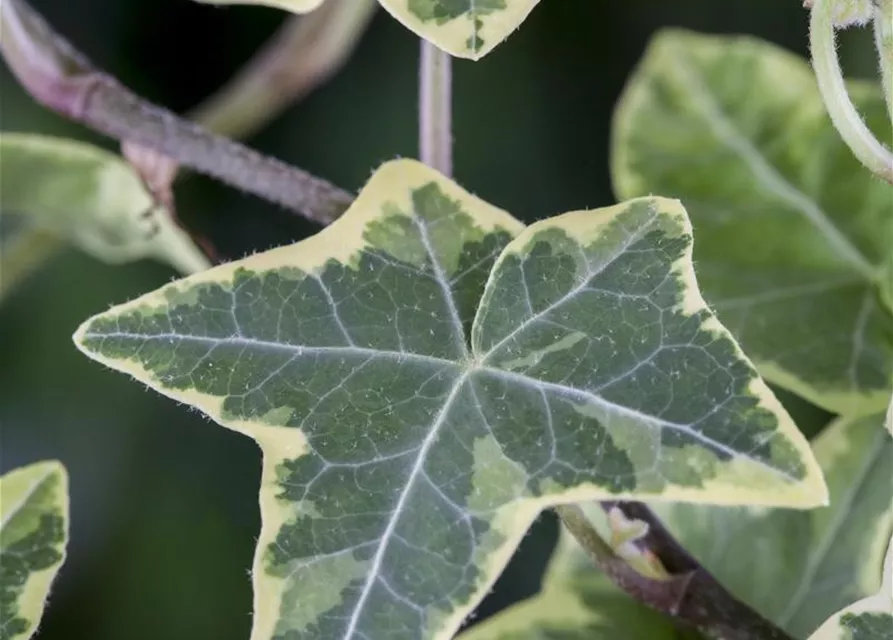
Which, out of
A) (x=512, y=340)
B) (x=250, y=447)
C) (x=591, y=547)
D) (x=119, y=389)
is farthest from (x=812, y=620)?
(x=119, y=389)

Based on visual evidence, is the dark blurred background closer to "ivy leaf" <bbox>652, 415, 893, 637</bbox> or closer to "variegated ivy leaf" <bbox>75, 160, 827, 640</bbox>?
"ivy leaf" <bbox>652, 415, 893, 637</bbox>

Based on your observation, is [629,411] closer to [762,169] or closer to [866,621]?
[866,621]

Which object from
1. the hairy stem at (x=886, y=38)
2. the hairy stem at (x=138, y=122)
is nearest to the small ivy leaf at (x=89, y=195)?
the hairy stem at (x=138, y=122)

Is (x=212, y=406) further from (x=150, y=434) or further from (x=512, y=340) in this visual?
(x=150, y=434)

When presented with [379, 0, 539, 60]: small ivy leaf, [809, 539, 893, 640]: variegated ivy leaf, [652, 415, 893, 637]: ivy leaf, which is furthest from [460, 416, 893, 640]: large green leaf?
[379, 0, 539, 60]: small ivy leaf

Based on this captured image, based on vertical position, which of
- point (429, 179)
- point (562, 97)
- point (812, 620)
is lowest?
point (812, 620)

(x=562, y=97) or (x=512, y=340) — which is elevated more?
(x=562, y=97)

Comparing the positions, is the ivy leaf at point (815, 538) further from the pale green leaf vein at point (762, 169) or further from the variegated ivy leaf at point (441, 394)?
the variegated ivy leaf at point (441, 394)
